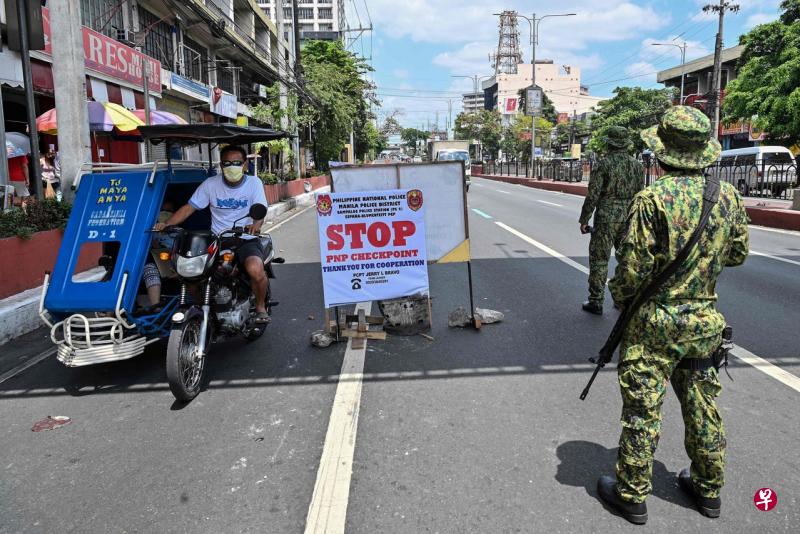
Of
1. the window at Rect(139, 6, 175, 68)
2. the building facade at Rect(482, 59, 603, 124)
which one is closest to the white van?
the window at Rect(139, 6, 175, 68)

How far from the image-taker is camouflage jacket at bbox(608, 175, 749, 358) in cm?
258

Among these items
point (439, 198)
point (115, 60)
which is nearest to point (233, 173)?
point (439, 198)

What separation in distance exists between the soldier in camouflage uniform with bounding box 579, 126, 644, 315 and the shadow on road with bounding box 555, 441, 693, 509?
3.22 metres

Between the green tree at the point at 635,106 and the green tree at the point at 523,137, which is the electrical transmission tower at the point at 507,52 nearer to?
the green tree at the point at 523,137

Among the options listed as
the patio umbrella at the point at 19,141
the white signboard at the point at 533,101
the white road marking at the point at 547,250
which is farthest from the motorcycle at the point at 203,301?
the white signboard at the point at 533,101

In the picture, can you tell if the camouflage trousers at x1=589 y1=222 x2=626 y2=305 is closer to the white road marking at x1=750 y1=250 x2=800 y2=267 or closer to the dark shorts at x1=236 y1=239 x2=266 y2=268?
the dark shorts at x1=236 y1=239 x2=266 y2=268

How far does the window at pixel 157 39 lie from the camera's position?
20.4m

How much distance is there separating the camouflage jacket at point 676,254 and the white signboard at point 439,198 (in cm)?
345

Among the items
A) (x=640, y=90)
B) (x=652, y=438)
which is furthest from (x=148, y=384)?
(x=640, y=90)

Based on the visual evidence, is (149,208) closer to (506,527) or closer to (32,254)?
(32,254)

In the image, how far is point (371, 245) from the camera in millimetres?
5633

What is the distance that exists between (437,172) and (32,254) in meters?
4.51

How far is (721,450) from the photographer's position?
2717 millimetres

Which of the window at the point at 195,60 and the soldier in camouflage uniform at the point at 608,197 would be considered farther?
the window at the point at 195,60
